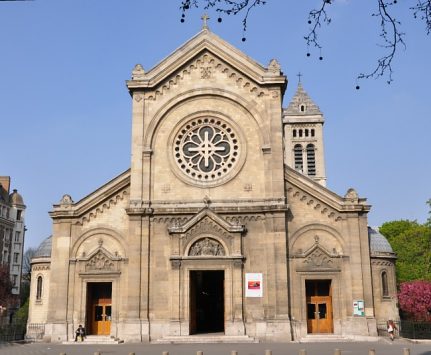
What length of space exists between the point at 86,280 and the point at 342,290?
15.4m

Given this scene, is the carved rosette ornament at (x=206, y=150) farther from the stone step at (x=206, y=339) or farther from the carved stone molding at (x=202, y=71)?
the stone step at (x=206, y=339)

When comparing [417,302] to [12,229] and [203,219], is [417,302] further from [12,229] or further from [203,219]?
[12,229]

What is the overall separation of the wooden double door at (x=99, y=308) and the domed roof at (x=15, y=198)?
57.9 meters

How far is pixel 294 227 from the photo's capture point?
107 ft

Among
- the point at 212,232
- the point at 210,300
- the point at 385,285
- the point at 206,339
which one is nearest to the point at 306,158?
the point at 210,300

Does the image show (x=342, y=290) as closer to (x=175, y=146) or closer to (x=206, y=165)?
(x=206, y=165)

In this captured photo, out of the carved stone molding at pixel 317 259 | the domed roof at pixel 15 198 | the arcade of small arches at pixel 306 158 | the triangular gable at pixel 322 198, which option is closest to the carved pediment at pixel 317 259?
the carved stone molding at pixel 317 259

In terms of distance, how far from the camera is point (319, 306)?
1287 inches

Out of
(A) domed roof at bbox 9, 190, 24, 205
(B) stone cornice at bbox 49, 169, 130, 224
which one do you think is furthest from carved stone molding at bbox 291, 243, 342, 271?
(A) domed roof at bbox 9, 190, 24, 205

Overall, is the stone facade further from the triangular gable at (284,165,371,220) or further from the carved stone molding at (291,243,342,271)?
the carved stone molding at (291,243,342,271)

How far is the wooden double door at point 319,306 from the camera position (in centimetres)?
3216

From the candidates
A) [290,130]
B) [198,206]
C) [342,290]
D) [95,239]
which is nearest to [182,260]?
[198,206]

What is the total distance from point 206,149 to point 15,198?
202ft

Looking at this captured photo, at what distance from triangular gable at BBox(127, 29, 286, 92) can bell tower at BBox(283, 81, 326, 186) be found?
37406 mm
